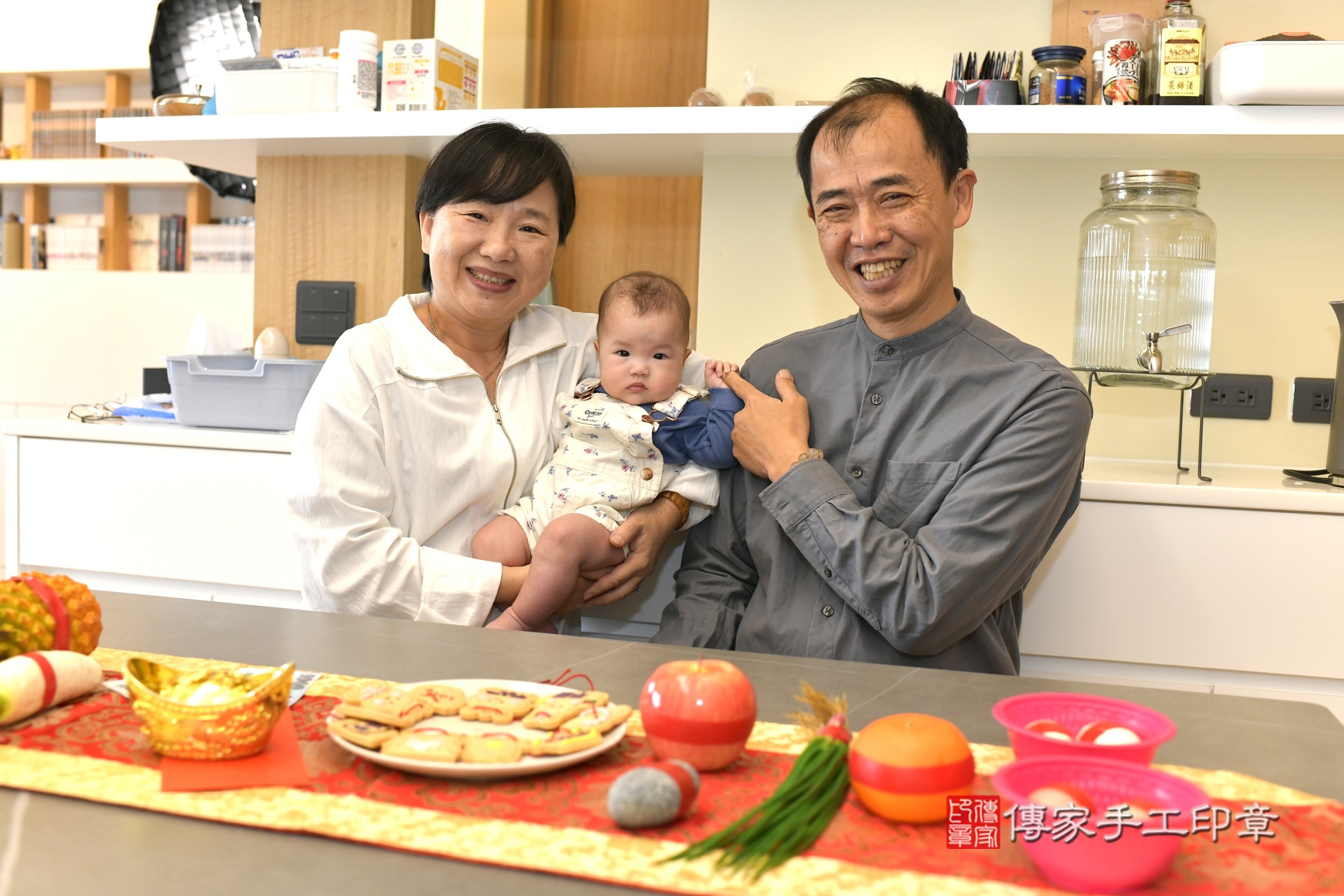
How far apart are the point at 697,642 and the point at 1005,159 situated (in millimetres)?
1296

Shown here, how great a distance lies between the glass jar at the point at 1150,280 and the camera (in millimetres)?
2014

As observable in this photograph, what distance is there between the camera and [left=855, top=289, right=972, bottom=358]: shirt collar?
5.03 feet

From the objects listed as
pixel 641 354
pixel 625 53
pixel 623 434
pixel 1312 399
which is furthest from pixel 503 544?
pixel 625 53

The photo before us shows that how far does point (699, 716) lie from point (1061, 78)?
1.66m

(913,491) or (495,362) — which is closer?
(913,491)

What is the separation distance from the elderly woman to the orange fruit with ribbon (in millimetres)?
892

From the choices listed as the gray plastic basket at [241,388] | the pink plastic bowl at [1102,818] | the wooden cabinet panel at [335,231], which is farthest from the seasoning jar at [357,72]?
the pink plastic bowl at [1102,818]

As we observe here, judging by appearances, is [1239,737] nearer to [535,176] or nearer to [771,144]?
[535,176]

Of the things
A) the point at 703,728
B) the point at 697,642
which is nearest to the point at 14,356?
the point at 697,642

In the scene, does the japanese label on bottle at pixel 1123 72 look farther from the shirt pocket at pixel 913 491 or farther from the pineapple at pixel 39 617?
the pineapple at pixel 39 617

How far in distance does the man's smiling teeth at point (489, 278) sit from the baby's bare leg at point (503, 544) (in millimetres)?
364

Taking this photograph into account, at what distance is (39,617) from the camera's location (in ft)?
3.00

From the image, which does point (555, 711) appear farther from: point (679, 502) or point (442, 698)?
point (679, 502)

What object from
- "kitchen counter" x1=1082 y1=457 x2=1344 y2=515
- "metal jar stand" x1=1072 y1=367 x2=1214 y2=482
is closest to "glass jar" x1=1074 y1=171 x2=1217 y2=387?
"metal jar stand" x1=1072 y1=367 x2=1214 y2=482
